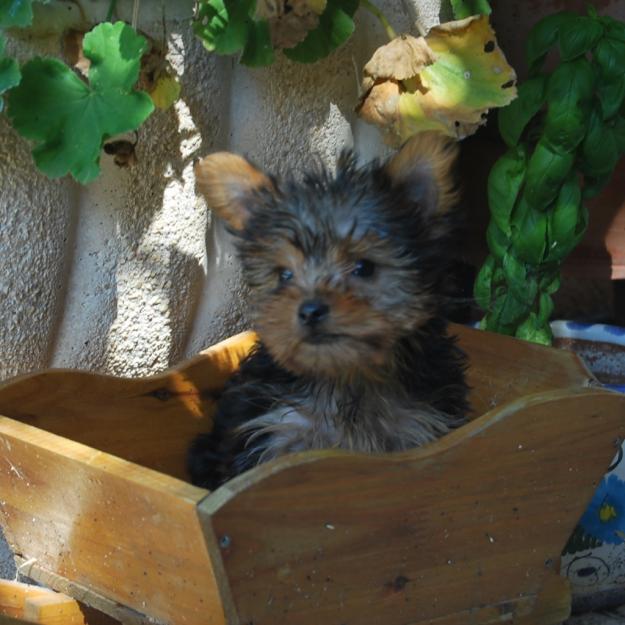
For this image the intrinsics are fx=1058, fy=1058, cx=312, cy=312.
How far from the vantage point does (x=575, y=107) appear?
2959 mm

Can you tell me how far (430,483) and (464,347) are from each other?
3.28 feet

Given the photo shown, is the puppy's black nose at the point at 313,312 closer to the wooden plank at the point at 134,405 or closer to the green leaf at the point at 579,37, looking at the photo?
the wooden plank at the point at 134,405

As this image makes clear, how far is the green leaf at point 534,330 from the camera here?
10.4 ft

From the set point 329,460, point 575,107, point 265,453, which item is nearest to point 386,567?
point 329,460

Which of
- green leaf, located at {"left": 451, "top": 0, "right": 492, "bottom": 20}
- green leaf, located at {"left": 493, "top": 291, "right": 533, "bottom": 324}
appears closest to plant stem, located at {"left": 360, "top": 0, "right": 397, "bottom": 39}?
green leaf, located at {"left": 451, "top": 0, "right": 492, "bottom": 20}

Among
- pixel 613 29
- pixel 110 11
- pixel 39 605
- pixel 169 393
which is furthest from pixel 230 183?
pixel 613 29

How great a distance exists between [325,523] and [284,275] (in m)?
0.62

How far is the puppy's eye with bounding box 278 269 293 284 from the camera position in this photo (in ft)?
7.29

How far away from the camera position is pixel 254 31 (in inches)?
101

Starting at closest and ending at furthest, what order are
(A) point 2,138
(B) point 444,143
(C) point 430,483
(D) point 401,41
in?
(C) point 430,483 < (B) point 444,143 < (A) point 2,138 < (D) point 401,41

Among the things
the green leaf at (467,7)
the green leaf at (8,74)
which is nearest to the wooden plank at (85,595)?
the green leaf at (8,74)

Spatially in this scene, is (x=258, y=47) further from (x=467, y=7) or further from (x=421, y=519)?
(x=421, y=519)

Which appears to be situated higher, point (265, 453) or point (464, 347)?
point (265, 453)

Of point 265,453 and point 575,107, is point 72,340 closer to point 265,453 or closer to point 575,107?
point 265,453
